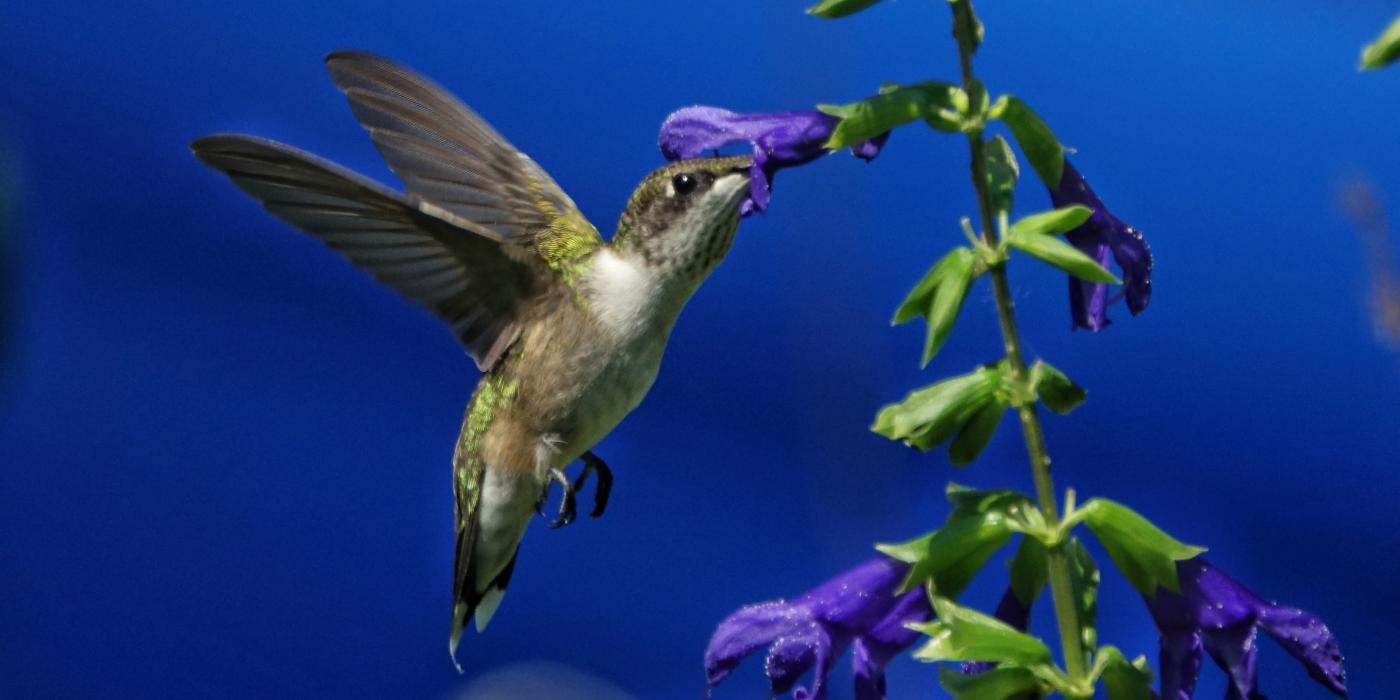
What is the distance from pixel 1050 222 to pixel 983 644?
0.17m

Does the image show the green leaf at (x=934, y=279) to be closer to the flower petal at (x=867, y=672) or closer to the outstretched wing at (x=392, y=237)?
the flower petal at (x=867, y=672)

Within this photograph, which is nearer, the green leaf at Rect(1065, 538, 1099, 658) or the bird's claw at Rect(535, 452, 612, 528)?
the green leaf at Rect(1065, 538, 1099, 658)

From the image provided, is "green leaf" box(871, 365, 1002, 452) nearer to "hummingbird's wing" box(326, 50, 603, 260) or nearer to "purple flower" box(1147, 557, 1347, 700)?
"purple flower" box(1147, 557, 1347, 700)

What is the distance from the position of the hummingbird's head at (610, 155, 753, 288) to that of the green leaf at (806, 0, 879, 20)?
0.84 feet

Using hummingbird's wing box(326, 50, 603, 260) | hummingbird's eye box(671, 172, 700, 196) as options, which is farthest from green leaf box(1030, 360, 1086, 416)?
hummingbird's wing box(326, 50, 603, 260)

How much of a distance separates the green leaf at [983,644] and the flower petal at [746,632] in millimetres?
117

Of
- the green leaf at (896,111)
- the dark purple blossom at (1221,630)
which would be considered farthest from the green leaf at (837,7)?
the dark purple blossom at (1221,630)

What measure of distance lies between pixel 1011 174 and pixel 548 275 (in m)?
0.46

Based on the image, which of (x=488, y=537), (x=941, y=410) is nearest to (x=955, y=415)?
(x=941, y=410)

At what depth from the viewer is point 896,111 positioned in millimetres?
601

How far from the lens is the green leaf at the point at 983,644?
1.81 feet

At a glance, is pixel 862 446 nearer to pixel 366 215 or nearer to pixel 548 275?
pixel 548 275

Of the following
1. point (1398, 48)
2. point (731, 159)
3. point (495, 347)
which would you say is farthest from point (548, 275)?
point (1398, 48)

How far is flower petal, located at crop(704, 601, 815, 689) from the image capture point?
0.68 meters
